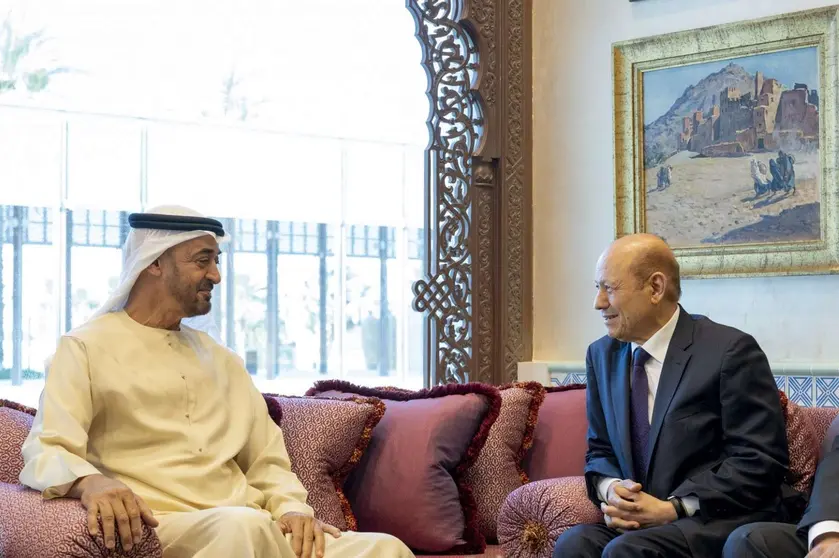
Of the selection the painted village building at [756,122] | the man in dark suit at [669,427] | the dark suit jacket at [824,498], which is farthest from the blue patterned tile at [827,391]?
the dark suit jacket at [824,498]

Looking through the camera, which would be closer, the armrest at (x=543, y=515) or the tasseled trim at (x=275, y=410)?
the armrest at (x=543, y=515)

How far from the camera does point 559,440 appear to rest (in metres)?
4.10

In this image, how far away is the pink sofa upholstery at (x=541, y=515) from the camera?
3.42 meters

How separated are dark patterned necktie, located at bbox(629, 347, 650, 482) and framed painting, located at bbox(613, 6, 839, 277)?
1.42 meters

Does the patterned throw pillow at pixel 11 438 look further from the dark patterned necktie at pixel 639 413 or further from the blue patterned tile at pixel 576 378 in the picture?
the blue patterned tile at pixel 576 378

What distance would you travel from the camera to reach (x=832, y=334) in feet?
14.6

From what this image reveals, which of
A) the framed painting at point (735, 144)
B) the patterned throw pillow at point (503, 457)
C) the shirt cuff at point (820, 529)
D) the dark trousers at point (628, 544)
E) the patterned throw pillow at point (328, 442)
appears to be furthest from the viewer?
the framed painting at point (735, 144)

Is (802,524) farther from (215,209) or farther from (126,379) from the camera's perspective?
(215,209)

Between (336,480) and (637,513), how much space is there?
3.70ft

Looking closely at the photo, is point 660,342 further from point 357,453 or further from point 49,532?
point 49,532

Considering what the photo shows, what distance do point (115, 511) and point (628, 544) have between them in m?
1.41

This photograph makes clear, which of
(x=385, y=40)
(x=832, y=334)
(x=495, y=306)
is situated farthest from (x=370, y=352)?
(x=832, y=334)

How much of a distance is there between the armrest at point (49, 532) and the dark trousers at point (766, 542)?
1564 millimetres

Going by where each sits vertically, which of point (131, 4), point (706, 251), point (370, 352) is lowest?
point (370, 352)
